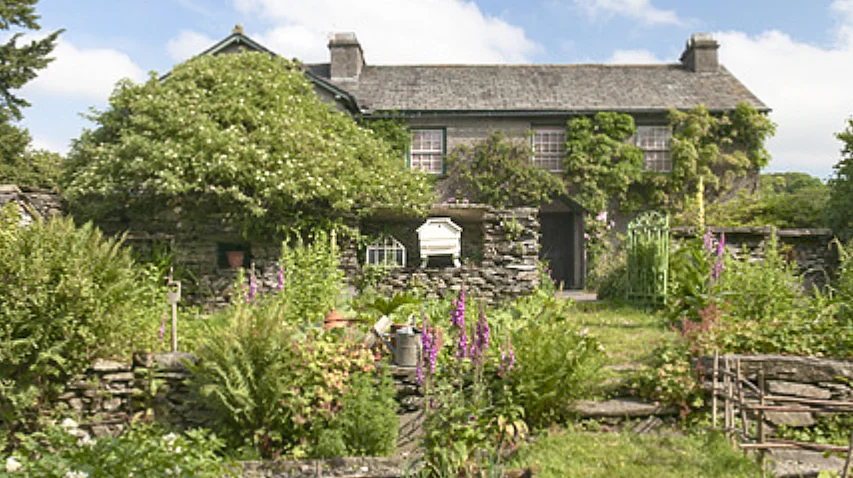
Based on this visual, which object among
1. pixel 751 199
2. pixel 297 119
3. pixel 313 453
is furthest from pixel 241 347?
pixel 751 199

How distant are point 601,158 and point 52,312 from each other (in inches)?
553

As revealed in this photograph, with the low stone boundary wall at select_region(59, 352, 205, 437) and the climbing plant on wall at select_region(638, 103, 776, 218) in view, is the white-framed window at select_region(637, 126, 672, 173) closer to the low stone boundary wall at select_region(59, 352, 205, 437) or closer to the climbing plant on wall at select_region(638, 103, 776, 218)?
the climbing plant on wall at select_region(638, 103, 776, 218)

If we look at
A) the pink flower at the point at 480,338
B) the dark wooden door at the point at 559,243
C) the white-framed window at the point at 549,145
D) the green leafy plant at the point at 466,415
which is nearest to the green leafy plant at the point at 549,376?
the green leafy plant at the point at 466,415

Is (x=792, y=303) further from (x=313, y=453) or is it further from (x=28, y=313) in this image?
(x=28, y=313)

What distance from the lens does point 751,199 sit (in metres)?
15.6

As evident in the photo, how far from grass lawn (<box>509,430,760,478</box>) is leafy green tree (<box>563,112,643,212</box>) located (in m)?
12.1

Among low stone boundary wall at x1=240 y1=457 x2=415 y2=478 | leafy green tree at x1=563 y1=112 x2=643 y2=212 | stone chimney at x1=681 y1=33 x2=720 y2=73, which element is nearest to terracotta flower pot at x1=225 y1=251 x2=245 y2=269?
low stone boundary wall at x1=240 y1=457 x2=415 y2=478

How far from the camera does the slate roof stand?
1717 cm

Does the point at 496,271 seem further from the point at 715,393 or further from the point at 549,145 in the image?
the point at 549,145

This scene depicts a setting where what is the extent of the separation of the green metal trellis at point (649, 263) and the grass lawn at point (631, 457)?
17.0 feet

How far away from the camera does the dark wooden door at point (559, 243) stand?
1742 centimetres

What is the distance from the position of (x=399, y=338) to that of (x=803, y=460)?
361cm

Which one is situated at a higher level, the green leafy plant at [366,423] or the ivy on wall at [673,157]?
the ivy on wall at [673,157]

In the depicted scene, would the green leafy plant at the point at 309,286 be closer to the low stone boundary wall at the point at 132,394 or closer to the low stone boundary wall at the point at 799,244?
Answer: the low stone boundary wall at the point at 132,394
